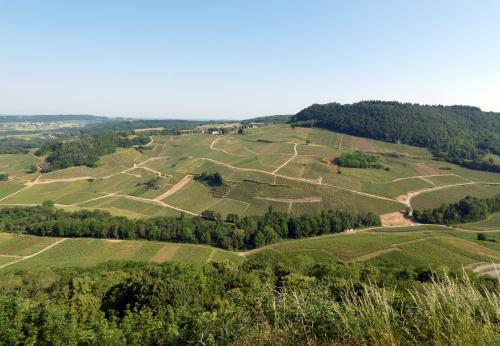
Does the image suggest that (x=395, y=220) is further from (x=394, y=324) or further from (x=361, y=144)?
(x=394, y=324)

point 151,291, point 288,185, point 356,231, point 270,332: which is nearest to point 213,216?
point 288,185

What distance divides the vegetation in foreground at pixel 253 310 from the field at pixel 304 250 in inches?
568

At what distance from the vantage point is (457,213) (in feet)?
314

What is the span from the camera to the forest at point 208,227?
8088 cm

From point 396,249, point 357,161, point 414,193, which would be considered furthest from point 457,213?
point 357,161

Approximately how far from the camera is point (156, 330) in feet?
71.1

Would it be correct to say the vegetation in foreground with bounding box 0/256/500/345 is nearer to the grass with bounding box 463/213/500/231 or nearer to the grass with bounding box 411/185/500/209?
the grass with bounding box 463/213/500/231

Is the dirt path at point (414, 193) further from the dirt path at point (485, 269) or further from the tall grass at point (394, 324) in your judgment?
the tall grass at point (394, 324)

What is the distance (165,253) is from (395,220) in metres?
66.3

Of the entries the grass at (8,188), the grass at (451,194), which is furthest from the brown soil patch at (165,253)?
the grass at (8,188)

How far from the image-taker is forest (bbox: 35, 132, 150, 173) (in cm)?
15775

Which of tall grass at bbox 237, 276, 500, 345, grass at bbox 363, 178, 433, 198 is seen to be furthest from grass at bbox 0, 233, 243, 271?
tall grass at bbox 237, 276, 500, 345

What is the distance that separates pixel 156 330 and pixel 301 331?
1642cm

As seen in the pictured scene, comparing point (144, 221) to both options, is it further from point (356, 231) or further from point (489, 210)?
point (489, 210)
